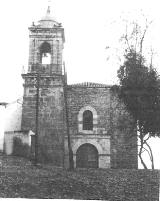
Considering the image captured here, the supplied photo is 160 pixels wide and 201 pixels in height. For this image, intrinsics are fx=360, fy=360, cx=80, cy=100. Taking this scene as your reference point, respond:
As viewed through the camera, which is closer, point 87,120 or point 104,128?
point 104,128

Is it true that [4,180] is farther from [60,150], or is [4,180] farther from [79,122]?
[79,122]

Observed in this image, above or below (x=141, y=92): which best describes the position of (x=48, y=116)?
below

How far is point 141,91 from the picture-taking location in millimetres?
18531

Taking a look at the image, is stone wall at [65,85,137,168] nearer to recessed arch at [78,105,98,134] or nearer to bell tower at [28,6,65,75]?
recessed arch at [78,105,98,134]

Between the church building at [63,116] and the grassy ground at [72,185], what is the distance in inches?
189

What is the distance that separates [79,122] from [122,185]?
382 inches

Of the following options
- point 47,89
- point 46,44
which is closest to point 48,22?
point 46,44

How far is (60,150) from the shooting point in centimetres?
1989

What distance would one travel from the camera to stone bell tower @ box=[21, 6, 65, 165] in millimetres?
19906

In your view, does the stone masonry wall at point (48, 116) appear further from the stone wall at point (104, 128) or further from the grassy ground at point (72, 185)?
the grassy ground at point (72, 185)

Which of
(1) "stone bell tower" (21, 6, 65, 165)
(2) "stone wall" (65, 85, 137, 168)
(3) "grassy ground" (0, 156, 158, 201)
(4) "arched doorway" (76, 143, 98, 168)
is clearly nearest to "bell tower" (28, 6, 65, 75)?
(1) "stone bell tower" (21, 6, 65, 165)

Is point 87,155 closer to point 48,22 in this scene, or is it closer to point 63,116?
point 63,116

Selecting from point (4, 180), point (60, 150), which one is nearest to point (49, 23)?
point (60, 150)

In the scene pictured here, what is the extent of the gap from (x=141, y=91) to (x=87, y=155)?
5869 millimetres
